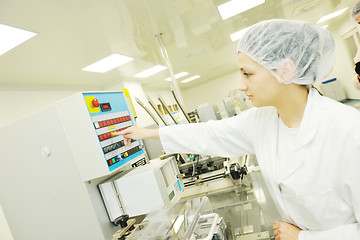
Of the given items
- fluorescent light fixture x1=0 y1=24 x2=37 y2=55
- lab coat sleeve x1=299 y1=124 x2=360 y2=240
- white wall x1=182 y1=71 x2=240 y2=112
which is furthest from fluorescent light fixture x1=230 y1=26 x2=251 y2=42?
white wall x1=182 y1=71 x2=240 y2=112

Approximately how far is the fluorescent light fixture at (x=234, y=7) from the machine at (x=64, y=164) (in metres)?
2.27

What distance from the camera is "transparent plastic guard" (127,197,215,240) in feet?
3.08

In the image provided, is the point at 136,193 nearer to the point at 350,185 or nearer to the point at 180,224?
the point at 180,224

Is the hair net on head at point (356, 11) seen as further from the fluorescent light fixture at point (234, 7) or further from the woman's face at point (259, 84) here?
the fluorescent light fixture at point (234, 7)

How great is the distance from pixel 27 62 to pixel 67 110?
2169 millimetres

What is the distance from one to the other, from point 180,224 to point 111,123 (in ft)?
2.04

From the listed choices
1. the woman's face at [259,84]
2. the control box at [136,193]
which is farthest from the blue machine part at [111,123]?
the woman's face at [259,84]

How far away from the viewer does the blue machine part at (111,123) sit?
112cm

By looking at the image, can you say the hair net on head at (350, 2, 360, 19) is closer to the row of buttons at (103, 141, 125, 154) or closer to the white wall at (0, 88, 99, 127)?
the row of buttons at (103, 141, 125, 154)

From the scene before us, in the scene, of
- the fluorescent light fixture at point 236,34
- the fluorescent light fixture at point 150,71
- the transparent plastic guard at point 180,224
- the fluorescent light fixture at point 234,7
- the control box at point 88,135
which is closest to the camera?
the transparent plastic guard at point 180,224

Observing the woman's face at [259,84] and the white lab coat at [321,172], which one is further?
the woman's face at [259,84]

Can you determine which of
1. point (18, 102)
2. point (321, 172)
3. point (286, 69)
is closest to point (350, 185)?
point (321, 172)

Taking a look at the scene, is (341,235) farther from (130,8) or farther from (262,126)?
(130,8)

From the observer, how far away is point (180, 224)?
1.01 metres
